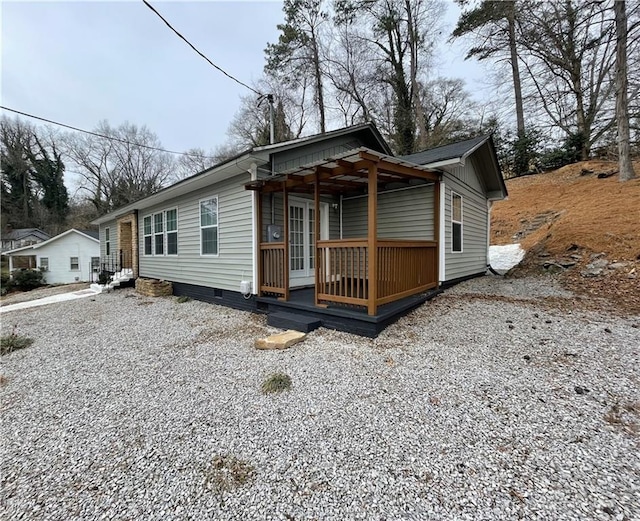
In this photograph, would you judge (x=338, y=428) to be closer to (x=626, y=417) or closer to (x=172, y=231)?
(x=626, y=417)

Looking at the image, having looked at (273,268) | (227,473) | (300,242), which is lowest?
(227,473)

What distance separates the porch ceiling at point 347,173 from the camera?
436 cm

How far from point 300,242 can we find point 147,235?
662cm

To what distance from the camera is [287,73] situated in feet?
57.5

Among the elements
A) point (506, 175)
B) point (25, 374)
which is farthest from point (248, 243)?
point (506, 175)

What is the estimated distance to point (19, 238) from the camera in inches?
1062

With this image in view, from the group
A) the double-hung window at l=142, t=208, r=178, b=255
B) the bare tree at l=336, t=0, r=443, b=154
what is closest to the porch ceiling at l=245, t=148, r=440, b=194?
the double-hung window at l=142, t=208, r=178, b=255

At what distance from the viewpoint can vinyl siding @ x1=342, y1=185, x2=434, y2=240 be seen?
6685 millimetres

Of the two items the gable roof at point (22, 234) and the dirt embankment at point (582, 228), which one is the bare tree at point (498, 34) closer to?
the dirt embankment at point (582, 228)

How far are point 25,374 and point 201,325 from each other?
2393mm

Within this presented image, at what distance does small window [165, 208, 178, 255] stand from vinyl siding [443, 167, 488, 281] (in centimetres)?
726

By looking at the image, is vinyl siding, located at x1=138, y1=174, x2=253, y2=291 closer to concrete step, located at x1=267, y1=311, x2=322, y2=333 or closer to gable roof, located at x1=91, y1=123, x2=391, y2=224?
gable roof, located at x1=91, y1=123, x2=391, y2=224

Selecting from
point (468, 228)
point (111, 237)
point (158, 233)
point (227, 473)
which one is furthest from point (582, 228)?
point (111, 237)

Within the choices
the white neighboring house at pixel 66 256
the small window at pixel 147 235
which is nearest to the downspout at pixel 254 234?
the small window at pixel 147 235
